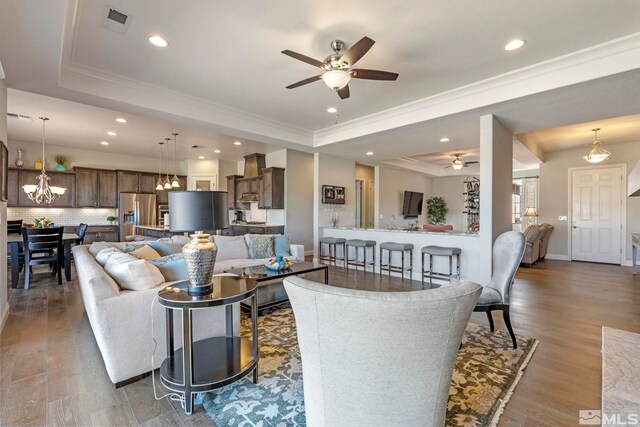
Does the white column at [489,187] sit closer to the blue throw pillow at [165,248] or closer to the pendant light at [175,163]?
the blue throw pillow at [165,248]

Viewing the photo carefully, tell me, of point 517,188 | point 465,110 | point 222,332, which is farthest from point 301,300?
point 517,188

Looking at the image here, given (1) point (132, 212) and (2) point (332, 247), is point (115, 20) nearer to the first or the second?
(2) point (332, 247)

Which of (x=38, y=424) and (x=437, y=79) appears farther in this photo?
(x=437, y=79)

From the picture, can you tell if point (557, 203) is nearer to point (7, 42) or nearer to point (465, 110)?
point (465, 110)

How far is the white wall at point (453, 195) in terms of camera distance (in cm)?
1128

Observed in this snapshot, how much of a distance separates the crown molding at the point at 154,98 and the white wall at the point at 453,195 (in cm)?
789

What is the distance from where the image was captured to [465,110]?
13.7ft

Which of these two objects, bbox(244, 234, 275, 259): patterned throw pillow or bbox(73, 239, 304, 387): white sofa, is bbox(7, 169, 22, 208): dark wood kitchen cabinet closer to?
bbox(244, 234, 275, 259): patterned throw pillow

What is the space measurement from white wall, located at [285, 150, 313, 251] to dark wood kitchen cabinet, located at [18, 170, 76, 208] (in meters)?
5.60

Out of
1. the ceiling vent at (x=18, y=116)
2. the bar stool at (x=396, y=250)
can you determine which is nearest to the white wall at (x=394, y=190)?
the bar stool at (x=396, y=250)

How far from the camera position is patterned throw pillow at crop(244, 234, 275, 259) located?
194 inches

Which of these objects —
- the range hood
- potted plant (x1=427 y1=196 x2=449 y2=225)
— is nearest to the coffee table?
the range hood

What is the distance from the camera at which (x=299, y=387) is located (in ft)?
6.88

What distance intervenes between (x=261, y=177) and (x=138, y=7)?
5426mm
